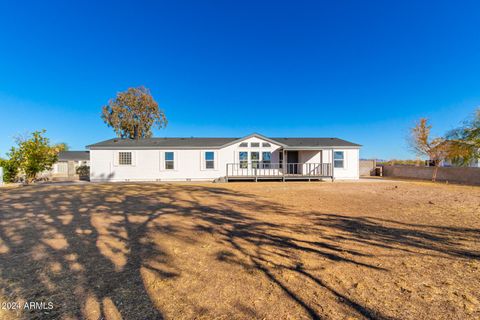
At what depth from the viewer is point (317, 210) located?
23.7ft

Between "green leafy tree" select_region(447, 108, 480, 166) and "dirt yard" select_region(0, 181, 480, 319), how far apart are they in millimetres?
13510

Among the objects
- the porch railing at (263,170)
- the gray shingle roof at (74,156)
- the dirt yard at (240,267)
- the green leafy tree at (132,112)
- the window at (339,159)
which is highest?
the green leafy tree at (132,112)

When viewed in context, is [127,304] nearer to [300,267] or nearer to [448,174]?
[300,267]

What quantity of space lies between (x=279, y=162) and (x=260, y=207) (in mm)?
11924

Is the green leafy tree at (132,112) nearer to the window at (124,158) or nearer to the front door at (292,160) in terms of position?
the window at (124,158)

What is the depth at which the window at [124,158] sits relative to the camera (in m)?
18.5

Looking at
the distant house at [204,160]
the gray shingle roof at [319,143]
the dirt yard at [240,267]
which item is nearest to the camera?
the dirt yard at [240,267]

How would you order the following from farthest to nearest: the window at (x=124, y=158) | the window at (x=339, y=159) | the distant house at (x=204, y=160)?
the window at (x=339, y=159), the window at (x=124, y=158), the distant house at (x=204, y=160)

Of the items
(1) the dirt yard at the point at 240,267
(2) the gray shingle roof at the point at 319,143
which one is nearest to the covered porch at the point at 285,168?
(2) the gray shingle roof at the point at 319,143

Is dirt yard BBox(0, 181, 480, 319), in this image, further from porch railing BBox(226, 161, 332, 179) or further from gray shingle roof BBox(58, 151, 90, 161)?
gray shingle roof BBox(58, 151, 90, 161)

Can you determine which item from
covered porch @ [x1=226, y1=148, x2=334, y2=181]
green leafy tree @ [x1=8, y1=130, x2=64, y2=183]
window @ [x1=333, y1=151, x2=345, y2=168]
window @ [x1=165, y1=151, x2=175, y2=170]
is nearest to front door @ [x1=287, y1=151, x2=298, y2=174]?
covered porch @ [x1=226, y1=148, x2=334, y2=181]

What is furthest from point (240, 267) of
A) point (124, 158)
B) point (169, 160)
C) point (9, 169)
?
point (9, 169)

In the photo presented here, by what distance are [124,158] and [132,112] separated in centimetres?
1689

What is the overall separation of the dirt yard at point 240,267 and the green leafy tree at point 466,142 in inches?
532
